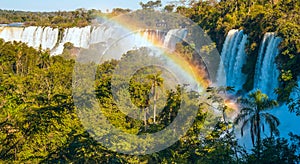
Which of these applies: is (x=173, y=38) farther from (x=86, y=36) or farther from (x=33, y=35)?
(x=33, y=35)

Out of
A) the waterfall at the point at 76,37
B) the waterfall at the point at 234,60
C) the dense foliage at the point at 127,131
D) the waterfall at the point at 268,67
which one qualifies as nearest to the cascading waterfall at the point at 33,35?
the waterfall at the point at 76,37

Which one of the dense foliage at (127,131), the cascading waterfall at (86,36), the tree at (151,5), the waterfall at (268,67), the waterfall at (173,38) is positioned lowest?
the dense foliage at (127,131)

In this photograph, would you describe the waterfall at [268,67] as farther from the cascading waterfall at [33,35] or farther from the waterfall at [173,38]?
the cascading waterfall at [33,35]

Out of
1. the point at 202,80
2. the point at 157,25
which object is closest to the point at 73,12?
the point at 157,25

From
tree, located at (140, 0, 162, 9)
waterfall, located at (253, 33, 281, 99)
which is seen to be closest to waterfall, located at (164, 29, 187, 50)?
waterfall, located at (253, 33, 281, 99)

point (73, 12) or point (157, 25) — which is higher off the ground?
point (73, 12)

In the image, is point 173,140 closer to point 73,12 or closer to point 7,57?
Result: point 7,57

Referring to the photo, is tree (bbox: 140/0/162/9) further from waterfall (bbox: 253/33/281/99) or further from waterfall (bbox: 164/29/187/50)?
waterfall (bbox: 253/33/281/99)

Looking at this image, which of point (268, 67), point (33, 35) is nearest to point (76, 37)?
point (33, 35)
